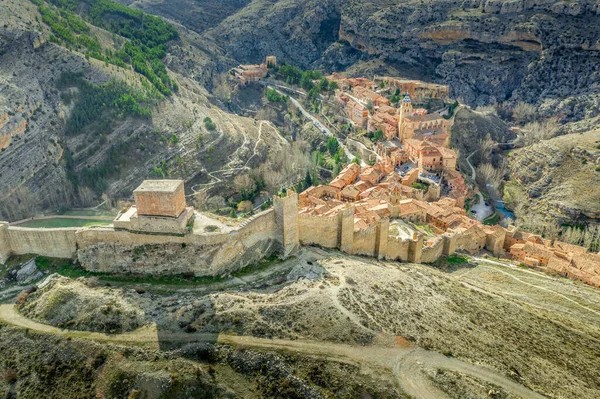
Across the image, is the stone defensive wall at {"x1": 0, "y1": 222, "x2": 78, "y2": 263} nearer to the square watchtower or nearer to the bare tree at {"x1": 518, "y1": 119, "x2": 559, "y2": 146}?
the square watchtower

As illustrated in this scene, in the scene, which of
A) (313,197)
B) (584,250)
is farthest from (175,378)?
(584,250)

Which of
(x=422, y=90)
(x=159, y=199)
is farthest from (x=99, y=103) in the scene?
(x=422, y=90)

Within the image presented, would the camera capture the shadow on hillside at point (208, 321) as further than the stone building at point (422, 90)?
No

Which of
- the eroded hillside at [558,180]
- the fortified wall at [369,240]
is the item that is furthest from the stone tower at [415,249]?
the eroded hillside at [558,180]

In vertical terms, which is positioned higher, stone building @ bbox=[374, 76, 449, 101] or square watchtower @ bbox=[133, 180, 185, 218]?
stone building @ bbox=[374, 76, 449, 101]

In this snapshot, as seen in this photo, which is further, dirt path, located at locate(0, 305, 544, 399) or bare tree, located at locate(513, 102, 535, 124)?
bare tree, located at locate(513, 102, 535, 124)

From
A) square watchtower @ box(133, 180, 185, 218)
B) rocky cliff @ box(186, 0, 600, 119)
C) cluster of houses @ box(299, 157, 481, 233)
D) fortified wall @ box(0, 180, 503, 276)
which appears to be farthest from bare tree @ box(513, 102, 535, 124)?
square watchtower @ box(133, 180, 185, 218)

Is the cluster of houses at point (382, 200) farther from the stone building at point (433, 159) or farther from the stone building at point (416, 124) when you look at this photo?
the stone building at point (416, 124)

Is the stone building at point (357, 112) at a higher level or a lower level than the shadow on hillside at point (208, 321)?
higher
